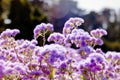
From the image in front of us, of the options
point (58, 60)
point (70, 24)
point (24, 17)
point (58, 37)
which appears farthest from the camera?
point (24, 17)

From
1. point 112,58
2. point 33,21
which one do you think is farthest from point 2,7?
point 112,58

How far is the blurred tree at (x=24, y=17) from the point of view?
2545cm

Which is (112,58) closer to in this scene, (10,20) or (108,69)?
(108,69)

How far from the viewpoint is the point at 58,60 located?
4676 millimetres

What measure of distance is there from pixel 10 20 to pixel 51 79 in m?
22.3

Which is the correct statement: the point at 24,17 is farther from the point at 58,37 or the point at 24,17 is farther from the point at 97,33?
the point at 58,37

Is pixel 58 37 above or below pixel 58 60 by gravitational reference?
above

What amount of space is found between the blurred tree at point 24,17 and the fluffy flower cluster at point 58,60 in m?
19.0

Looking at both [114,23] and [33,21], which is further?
[114,23]

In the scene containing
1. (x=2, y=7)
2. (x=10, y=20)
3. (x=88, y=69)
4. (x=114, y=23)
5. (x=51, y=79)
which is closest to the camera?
(x=88, y=69)

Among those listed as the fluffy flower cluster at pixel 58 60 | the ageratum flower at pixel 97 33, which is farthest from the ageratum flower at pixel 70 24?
the ageratum flower at pixel 97 33

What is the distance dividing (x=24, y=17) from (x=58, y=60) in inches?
876

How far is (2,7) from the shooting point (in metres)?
33.6

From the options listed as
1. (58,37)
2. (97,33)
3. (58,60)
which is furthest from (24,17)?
(58,60)
